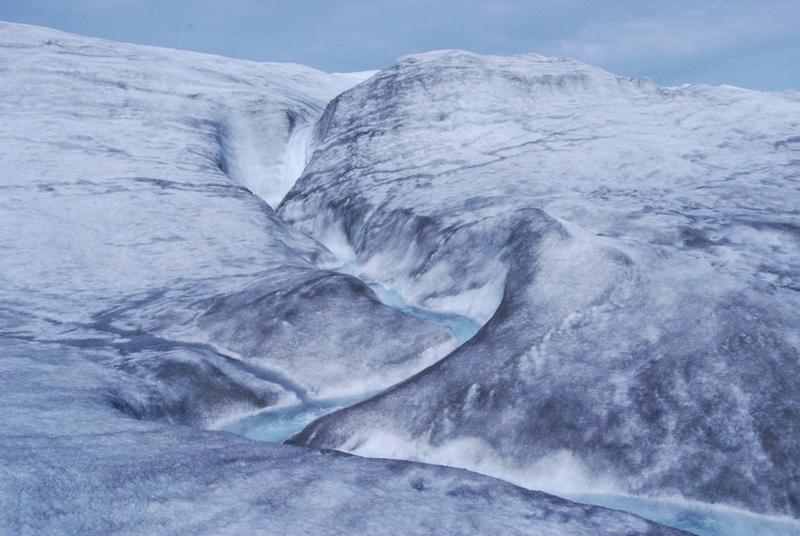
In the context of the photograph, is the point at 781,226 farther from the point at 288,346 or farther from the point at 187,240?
the point at 187,240

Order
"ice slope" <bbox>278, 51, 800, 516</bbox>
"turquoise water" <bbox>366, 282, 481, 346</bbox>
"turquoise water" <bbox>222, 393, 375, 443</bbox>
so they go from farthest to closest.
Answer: "turquoise water" <bbox>366, 282, 481, 346</bbox> → "turquoise water" <bbox>222, 393, 375, 443</bbox> → "ice slope" <bbox>278, 51, 800, 516</bbox>

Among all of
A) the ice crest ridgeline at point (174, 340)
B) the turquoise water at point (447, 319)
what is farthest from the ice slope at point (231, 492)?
the turquoise water at point (447, 319)

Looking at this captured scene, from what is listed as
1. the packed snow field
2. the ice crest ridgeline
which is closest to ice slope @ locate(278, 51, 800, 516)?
the packed snow field

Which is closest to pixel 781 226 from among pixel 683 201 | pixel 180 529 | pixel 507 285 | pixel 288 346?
pixel 683 201

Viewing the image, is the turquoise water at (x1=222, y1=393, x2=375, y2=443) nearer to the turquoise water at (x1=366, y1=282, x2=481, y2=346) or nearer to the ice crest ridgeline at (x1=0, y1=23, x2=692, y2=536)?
the ice crest ridgeline at (x1=0, y1=23, x2=692, y2=536)

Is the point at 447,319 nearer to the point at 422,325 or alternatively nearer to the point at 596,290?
the point at 422,325
